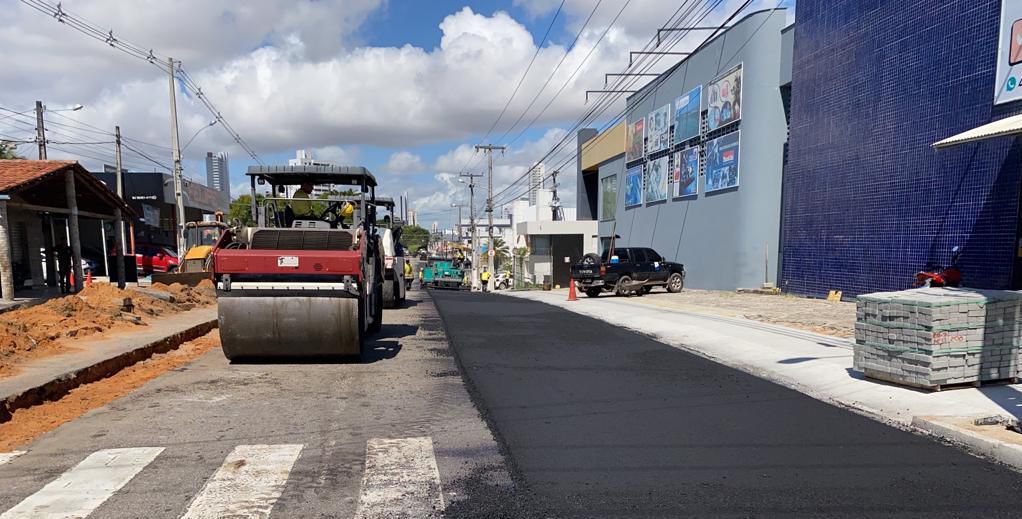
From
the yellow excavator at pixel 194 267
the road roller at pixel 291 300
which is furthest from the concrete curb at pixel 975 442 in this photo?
the yellow excavator at pixel 194 267

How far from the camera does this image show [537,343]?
11211mm

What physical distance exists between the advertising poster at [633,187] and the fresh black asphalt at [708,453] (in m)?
26.2

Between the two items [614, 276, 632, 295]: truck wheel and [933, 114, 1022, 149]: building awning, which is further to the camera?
[614, 276, 632, 295]: truck wheel

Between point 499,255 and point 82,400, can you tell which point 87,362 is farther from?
point 499,255

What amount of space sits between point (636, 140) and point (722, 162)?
32.0 ft

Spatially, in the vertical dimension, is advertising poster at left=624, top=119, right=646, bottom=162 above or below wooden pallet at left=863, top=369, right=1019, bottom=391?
above

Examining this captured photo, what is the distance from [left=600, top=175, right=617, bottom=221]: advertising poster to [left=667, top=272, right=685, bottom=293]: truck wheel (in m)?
14.2

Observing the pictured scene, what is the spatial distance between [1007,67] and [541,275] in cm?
3818

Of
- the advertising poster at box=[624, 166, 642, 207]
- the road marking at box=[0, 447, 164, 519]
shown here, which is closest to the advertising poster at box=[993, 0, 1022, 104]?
the road marking at box=[0, 447, 164, 519]

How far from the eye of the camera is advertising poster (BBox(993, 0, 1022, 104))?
11.8 meters

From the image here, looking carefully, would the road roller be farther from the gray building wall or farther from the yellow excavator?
the gray building wall

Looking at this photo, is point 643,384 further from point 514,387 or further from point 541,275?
point 541,275

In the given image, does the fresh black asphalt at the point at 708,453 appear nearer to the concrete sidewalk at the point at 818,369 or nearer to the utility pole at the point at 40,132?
the concrete sidewalk at the point at 818,369

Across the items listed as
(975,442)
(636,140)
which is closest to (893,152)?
(975,442)
